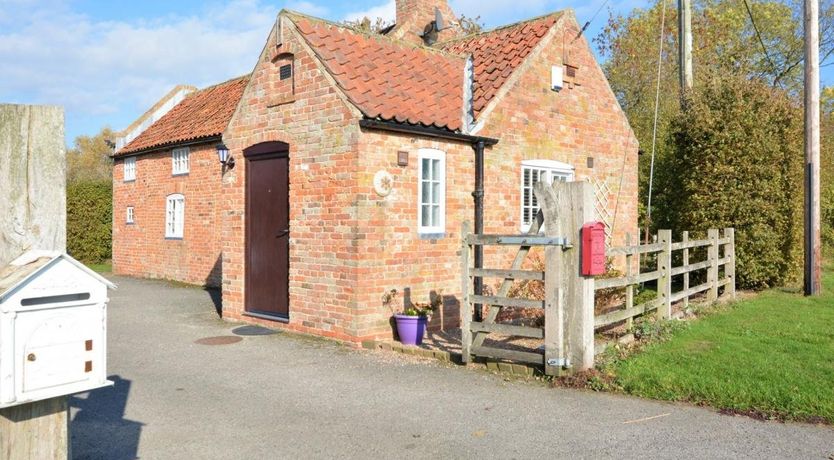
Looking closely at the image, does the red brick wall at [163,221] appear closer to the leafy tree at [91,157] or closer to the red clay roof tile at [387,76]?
the red clay roof tile at [387,76]

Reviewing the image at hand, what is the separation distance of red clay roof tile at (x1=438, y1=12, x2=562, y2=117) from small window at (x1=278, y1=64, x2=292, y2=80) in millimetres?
3008

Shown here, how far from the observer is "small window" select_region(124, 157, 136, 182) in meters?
21.0

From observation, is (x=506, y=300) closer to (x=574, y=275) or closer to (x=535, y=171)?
(x=574, y=275)

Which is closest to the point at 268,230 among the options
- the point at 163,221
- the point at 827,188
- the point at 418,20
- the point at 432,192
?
the point at 432,192

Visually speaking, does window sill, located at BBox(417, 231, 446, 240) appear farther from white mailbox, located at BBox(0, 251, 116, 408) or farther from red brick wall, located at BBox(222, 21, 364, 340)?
white mailbox, located at BBox(0, 251, 116, 408)

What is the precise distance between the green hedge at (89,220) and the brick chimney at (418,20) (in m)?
15.3

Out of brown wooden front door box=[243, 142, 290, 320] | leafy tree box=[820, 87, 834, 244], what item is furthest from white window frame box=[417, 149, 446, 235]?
leafy tree box=[820, 87, 834, 244]

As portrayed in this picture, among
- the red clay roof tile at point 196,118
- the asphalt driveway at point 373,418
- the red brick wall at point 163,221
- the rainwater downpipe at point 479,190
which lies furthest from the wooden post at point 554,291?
the red clay roof tile at point 196,118

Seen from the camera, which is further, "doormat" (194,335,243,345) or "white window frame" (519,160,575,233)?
"white window frame" (519,160,575,233)

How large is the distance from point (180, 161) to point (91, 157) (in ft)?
149

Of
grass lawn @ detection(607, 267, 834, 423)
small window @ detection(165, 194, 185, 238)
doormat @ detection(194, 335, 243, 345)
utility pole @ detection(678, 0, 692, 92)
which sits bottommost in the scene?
doormat @ detection(194, 335, 243, 345)

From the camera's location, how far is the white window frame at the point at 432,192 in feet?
32.8

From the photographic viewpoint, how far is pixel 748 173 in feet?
44.9

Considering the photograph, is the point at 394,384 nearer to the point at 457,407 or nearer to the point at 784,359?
the point at 457,407
